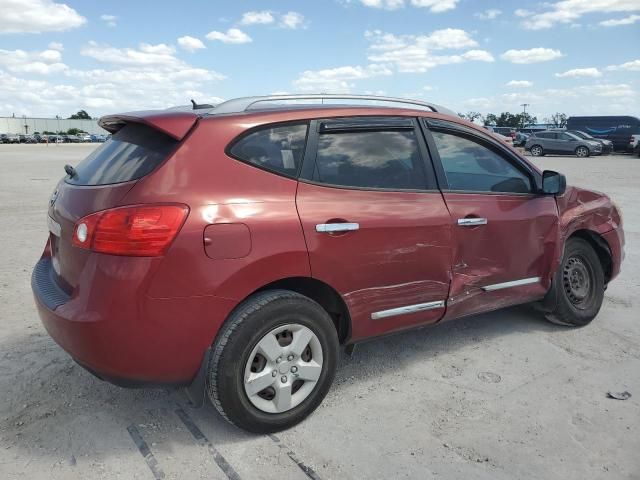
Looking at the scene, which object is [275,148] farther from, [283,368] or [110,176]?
[283,368]

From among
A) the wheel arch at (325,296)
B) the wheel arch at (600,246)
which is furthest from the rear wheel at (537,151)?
the wheel arch at (325,296)

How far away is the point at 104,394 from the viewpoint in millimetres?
3285

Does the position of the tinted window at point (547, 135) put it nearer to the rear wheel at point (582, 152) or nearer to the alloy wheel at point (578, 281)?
the rear wheel at point (582, 152)

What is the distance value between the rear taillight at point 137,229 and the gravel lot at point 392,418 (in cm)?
106

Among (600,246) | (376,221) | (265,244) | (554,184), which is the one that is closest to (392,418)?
(376,221)

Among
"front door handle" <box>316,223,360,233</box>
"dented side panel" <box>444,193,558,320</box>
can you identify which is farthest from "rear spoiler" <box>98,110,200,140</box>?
"dented side panel" <box>444,193,558,320</box>

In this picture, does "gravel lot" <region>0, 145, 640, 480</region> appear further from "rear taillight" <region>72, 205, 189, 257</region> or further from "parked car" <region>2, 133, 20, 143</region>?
"parked car" <region>2, 133, 20, 143</region>

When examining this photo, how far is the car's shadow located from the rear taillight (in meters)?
1.06

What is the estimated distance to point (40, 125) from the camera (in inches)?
4262

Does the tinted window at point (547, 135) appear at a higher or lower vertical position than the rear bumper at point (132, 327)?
higher

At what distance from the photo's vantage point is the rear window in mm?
2676

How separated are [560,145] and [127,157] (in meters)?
32.2

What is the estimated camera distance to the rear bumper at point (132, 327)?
245 centimetres

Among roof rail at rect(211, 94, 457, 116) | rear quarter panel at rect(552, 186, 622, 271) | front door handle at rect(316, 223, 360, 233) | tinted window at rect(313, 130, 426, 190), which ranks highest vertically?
roof rail at rect(211, 94, 457, 116)
